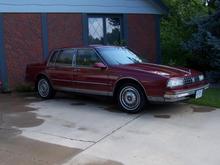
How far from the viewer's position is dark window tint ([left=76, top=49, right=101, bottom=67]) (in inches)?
410

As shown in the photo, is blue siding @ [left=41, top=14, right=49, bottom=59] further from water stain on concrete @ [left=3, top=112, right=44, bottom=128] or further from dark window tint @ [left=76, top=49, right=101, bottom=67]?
water stain on concrete @ [left=3, top=112, right=44, bottom=128]

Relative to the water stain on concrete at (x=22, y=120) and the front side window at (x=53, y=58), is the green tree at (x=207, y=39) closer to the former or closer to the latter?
the front side window at (x=53, y=58)

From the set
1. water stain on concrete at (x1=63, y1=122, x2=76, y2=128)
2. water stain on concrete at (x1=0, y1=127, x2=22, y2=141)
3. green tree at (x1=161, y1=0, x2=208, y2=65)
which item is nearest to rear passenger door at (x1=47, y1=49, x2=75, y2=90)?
water stain on concrete at (x1=63, y1=122, x2=76, y2=128)

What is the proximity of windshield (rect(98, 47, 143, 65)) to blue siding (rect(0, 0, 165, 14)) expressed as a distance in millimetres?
4309

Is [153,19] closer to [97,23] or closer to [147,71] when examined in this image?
[97,23]

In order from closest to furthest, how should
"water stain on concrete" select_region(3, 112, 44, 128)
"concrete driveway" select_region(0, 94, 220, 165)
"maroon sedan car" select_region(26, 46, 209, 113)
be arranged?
"concrete driveway" select_region(0, 94, 220, 165) < "water stain on concrete" select_region(3, 112, 44, 128) < "maroon sedan car" select_region(26, 46, 209, 113)

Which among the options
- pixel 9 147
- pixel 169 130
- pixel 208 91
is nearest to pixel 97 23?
pixel 208 91

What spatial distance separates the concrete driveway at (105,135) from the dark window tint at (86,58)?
39.1 inches

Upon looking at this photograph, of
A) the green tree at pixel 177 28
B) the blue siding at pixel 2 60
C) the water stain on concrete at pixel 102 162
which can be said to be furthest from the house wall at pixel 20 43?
the water stain on concrete at pixel 102 162

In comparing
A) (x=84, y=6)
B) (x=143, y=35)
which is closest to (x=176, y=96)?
(x=84, y=6)

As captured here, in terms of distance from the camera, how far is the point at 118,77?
975 cm

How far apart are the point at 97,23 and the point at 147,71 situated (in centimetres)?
674

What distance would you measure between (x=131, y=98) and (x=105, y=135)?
6.40ft

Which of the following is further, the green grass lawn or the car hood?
the green grass lawn
